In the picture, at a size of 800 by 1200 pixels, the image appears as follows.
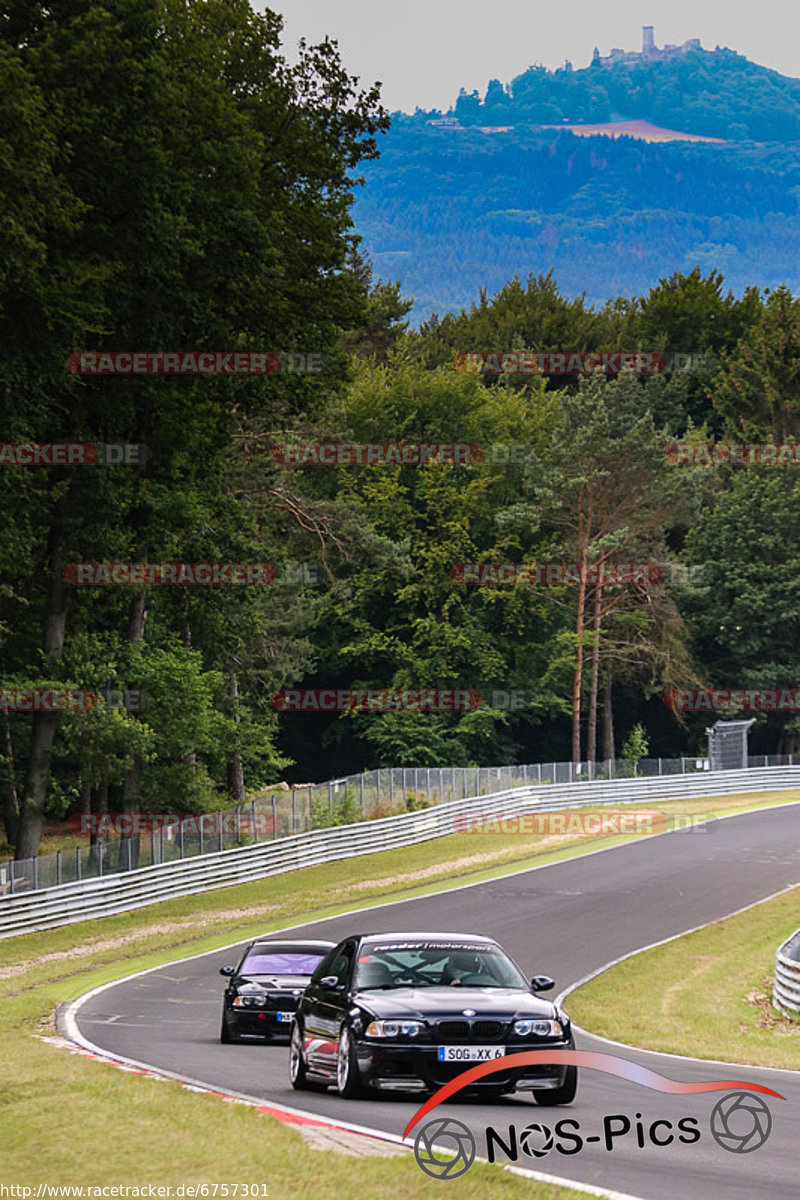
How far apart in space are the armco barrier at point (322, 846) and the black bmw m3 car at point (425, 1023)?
20.8m

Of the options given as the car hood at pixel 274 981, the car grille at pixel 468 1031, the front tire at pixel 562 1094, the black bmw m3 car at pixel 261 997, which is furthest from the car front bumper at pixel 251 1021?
the front tire at pixel 562 1094

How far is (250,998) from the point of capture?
16.8 metres

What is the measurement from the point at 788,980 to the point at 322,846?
24.0 metres

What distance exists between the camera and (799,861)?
42500 millimetres

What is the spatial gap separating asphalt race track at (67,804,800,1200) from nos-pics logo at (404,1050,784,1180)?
8cm

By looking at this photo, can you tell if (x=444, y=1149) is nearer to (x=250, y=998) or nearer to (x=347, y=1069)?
(x=347, y=1069)

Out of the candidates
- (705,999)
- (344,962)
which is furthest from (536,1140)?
(705,999)

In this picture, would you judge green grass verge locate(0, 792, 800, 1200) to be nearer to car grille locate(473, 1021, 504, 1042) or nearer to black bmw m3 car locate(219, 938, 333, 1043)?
car grille locate(473, 1021, 504, 1042)

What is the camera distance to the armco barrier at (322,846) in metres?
32.7

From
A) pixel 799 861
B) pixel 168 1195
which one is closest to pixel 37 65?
pixel 168 1195

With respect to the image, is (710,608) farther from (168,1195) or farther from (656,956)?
(168,1195)

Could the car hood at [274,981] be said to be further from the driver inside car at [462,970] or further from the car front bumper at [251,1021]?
the driver inside car at [462,970]

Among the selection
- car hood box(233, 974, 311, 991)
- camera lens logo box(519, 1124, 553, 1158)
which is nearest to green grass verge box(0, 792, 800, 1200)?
camera lens logo box(519, 1124, 553, 1158)

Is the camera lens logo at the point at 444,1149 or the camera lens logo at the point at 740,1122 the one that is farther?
the camera lens logo at the point at 740,1122
